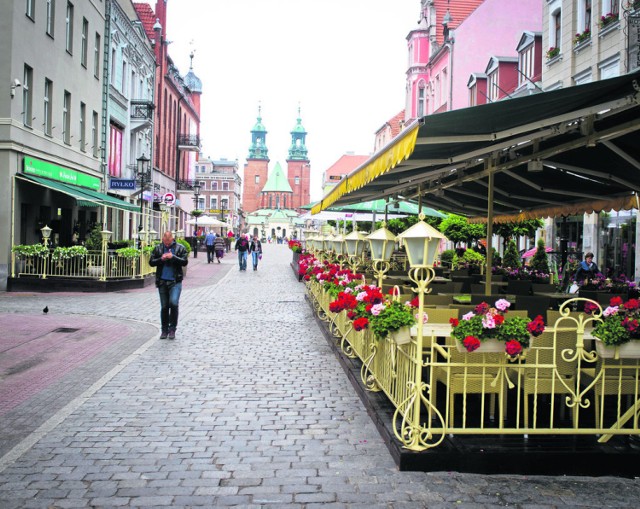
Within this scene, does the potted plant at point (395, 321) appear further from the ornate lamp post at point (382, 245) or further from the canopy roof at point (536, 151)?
the ornate lamp post at point (382, 245)

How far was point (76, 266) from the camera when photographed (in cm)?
1966

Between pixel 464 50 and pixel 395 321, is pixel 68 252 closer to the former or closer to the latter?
pixel 395 321

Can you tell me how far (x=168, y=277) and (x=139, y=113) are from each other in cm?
2599

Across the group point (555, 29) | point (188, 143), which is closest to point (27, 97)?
point (555, 29)

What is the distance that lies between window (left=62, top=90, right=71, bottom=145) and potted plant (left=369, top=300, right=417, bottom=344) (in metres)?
20.3

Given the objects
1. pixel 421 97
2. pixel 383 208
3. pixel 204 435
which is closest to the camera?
pixel 204 435

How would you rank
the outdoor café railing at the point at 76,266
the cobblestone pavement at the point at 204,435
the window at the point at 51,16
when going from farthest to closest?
the window at the point at 51,16
the outdoor café railing at the point at 76,266
the cobblestone pavement at the point at 204,435

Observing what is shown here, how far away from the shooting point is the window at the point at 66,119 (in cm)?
2350

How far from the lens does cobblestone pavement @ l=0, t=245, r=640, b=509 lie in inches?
180

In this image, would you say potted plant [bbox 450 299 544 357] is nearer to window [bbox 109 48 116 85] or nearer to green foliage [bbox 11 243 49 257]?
green foliage [bbox 11 243 49 257]

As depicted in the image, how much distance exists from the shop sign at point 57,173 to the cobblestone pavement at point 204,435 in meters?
9.34

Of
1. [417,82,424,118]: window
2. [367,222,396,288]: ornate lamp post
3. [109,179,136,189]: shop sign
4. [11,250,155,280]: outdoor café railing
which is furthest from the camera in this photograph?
[417,82,424,118]: window

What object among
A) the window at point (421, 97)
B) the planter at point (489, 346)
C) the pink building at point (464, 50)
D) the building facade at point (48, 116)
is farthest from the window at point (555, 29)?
the window at point (421, 97)

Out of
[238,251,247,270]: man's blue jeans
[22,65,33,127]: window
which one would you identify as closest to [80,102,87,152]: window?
[22,65,33,127]: window
